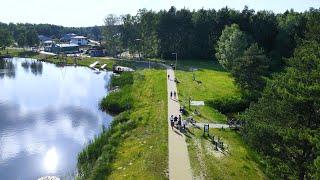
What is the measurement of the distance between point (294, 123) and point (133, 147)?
17.3 meters

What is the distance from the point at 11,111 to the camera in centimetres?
6525

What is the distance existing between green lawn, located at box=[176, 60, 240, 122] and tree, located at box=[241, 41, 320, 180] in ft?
62.5

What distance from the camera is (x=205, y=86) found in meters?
72.5

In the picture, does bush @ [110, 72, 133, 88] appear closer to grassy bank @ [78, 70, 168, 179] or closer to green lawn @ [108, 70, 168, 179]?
green lawn @ [108, 70, 168, 179]

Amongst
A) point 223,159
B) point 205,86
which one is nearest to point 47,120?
point 205,86

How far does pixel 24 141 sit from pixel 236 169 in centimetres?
2684

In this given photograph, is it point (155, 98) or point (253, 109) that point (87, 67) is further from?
point (253, 109)

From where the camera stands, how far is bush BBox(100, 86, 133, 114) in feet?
206

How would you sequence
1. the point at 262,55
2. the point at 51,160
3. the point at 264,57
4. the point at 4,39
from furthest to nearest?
1. the point at 4,39
2. the point at 262,55
3. the point at 264,57
4. the point at 51,160

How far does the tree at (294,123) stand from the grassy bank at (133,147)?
8899mm

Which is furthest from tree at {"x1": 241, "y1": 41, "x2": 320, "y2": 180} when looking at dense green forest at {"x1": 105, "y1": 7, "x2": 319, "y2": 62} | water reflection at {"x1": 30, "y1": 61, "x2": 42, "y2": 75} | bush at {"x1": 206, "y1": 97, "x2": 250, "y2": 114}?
water reflection at {"x1": 30, "y1": 61, "x2": 42, "y2": 75}

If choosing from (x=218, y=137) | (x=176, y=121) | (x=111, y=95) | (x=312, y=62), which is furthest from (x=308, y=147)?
(x=111, y=95)

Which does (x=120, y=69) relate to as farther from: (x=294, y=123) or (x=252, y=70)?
(x=294, y=123)

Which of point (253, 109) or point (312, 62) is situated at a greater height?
point (312, 62)
